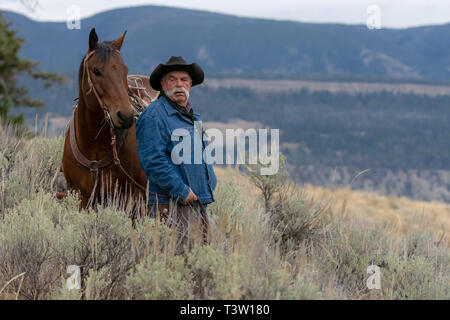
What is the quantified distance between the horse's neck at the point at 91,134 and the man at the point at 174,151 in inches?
38.3

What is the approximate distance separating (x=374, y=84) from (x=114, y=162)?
182 m

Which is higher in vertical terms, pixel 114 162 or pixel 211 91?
pixel 211 91

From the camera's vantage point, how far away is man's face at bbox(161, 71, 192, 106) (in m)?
4.55

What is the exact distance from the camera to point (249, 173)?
6805 millimetres

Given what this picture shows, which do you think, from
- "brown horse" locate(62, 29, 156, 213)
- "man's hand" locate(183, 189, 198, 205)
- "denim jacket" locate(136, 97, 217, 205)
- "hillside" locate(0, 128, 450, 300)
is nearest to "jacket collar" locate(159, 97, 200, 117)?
"denim jacket" locate(136, 97, 217, 205)

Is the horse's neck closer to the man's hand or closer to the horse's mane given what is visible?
the horse's mane

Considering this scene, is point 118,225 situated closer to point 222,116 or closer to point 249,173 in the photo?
point 249,173

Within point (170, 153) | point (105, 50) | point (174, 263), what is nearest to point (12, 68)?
point (105, 50)

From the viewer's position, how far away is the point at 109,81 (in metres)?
4.84

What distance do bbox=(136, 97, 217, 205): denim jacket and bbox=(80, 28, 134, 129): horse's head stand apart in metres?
0.27

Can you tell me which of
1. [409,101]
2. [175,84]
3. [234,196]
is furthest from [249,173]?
[409,101]

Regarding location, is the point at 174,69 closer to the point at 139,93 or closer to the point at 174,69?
the point at 174,69

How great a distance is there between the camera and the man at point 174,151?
174 inches
